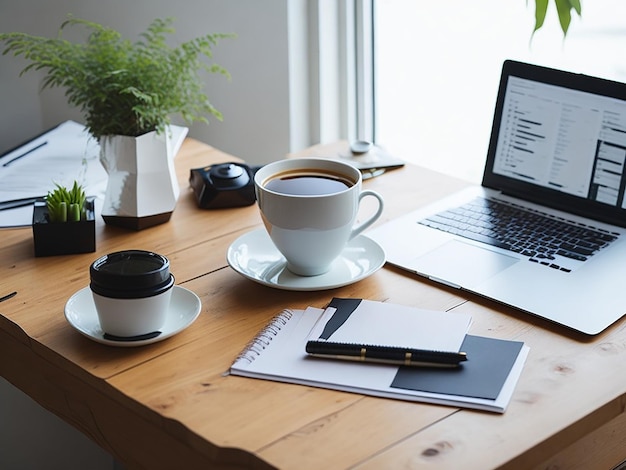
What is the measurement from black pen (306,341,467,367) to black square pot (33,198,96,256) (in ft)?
1.38

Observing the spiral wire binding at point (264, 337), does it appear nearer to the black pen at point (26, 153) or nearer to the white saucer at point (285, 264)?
the white saucer at point (285, 264)

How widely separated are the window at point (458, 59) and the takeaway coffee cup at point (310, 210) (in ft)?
2.21

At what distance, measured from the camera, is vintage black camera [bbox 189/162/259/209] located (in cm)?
129

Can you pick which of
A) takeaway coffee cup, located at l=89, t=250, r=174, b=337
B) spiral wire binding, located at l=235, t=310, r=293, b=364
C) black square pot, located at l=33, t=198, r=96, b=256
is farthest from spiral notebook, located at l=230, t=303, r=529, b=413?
black square pot, located at l=33, t=198, r=96, b=256

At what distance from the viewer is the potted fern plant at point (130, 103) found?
1.18 metres

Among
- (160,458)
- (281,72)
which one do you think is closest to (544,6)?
(160,458)

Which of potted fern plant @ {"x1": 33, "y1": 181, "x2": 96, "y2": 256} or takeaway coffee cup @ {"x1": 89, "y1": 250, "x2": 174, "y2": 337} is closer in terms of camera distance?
takeaway coffee cup @ {"x1": 89, "y1": 250, "x2": 174, "y2": 337}

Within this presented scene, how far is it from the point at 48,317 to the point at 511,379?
21.2 inches

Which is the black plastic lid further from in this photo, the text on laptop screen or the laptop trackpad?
the text on laptop screen

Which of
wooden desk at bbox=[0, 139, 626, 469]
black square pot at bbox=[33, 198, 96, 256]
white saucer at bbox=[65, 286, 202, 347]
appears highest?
black square pot at bbox=[33, 198, 96, 256]

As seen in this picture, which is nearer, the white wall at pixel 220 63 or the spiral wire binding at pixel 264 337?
the spiral wire binding at pixel 264 337

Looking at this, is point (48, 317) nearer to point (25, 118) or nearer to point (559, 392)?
point (559, 392)

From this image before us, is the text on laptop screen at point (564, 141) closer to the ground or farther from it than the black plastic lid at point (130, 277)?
farther from it

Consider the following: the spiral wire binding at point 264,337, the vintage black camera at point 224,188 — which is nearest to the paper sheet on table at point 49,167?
the vintage black camera at point 224,188
